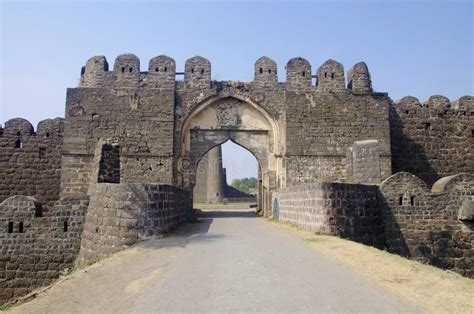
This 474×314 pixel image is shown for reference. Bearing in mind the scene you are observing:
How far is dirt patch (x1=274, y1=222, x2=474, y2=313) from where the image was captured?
4154 mm

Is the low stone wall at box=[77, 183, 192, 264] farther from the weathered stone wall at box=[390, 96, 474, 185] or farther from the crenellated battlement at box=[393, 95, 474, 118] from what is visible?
the crenellated battlement at box=[393, 95, 474, 118]

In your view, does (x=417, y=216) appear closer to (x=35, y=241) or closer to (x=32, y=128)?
(x=35, y=241)

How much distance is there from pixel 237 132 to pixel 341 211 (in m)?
7.13

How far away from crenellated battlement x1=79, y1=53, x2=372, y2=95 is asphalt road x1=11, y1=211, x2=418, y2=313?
8.81m

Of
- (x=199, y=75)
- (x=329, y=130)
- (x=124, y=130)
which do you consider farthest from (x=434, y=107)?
(x=124, y=130)

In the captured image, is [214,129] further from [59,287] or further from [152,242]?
[59,287]

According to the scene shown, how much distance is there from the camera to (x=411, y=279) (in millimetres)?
5113

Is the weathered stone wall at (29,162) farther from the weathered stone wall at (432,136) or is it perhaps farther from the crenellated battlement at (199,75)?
the weathered stone wall at (432,136)

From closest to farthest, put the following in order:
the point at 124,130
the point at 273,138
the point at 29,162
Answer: the point at 29,162 < the point at 124,130 < the point at 273,138

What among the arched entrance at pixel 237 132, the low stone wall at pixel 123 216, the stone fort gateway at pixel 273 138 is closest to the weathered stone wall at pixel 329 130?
the stone fort gateway at pixel 273 138

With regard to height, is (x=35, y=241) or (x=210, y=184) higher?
(x=210, y=184)

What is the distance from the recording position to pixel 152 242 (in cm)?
773

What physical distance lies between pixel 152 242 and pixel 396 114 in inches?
451

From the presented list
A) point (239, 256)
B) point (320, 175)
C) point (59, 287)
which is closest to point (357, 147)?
point (320, 175)
